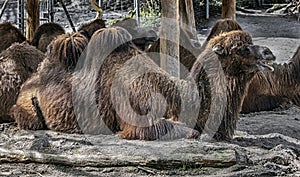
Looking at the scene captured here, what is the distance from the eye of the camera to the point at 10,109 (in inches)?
227

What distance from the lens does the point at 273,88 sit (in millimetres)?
8102

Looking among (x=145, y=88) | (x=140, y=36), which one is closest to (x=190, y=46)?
(x=140, y=36)

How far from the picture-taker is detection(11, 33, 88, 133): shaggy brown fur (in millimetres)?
5086

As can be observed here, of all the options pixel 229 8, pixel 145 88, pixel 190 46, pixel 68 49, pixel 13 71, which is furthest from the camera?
pixel 229 8

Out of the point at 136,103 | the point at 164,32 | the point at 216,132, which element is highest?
the point at 164,32

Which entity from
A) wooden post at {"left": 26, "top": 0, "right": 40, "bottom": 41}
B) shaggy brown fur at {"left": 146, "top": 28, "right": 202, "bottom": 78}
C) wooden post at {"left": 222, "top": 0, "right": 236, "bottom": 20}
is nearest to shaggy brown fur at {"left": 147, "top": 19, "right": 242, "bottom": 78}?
shaggy brown fur at {"left": 146, "top": 28, "right": 202, "bottom": 78}

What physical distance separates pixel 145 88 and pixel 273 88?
12.5ft

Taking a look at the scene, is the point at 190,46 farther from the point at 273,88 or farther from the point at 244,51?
the point at 244,51

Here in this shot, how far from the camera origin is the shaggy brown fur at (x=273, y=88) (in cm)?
798

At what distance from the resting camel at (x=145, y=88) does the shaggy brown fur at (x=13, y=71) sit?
2.30 feet

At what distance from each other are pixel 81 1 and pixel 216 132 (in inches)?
569

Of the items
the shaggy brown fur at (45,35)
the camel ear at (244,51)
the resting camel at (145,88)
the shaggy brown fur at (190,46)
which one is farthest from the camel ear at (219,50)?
the shaggy brown fur at (45,35)

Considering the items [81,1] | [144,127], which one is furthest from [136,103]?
[81,1]

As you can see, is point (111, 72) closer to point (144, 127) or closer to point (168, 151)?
point (144, 127)
